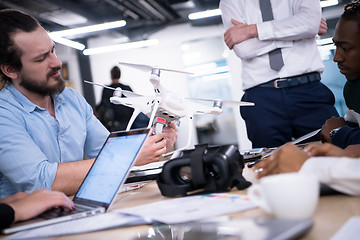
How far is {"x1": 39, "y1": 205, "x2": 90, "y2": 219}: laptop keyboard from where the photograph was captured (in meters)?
0.94

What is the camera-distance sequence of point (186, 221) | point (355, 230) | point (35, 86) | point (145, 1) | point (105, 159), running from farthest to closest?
1. point (145, 1)
2. point (35, 86)
3. point (105, 159)
4. point (186, 221)
5. point (355, 230)

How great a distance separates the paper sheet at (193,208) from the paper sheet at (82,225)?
0.09ft

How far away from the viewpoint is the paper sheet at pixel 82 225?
0.75m

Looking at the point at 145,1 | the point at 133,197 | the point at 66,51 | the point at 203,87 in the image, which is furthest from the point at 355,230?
the point at 66,51

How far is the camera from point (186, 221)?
69 cm

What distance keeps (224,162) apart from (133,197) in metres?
0.32

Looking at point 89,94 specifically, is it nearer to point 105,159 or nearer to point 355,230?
point 105,159

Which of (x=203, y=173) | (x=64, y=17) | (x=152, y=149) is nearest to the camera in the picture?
(x=203, y=173)

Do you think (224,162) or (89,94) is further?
(89,94)

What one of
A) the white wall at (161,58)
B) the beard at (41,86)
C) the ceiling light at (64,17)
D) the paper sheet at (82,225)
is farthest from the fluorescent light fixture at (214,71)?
the paper sheet at (82,225)

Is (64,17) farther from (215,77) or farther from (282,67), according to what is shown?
(282,67)

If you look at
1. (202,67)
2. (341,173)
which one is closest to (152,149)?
(341,173)

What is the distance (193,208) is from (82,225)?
A: 0.74 ft

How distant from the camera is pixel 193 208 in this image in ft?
2.58
